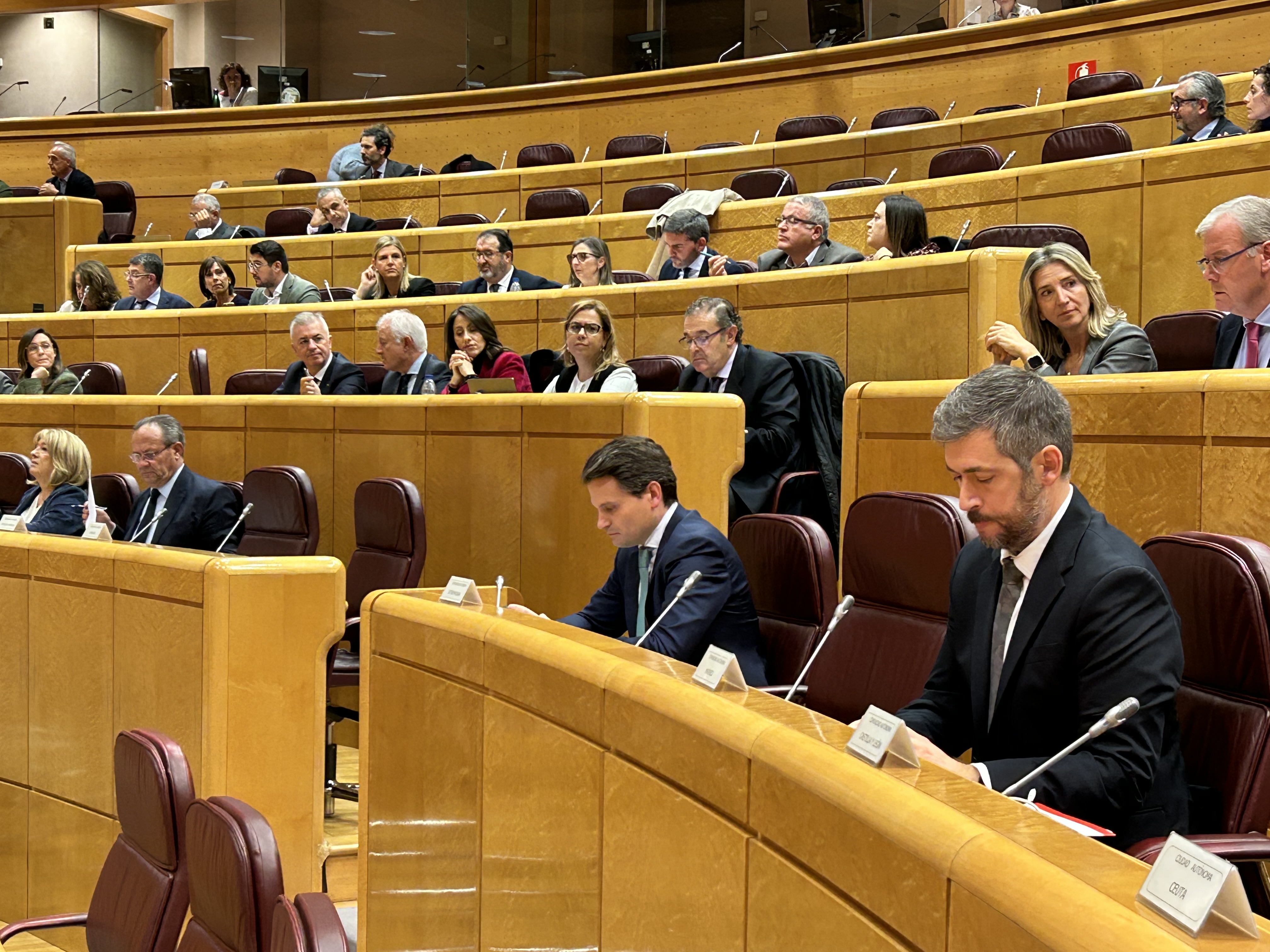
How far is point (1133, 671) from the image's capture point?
1076 mm

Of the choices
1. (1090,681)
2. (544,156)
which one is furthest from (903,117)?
(1090,681)

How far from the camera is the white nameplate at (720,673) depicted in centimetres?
113

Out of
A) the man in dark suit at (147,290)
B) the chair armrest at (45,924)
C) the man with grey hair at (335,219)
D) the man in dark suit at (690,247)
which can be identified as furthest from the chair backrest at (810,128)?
the chair armrest at (45,924)

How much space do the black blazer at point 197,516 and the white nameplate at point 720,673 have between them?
199 cm

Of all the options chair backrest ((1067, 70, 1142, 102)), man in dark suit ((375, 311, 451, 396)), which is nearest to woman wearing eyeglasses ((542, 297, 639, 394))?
man in dark suit ((375, 311, 451, 396))

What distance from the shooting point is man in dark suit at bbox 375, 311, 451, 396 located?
127 inches

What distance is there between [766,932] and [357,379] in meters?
2.62

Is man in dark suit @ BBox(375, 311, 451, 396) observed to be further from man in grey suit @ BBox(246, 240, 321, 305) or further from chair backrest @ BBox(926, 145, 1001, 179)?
chair backrest @ BBox(926, 145, 1001, 179)

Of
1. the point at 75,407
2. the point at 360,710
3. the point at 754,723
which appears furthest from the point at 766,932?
the point at 75,407

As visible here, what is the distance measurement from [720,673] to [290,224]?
5.11 m

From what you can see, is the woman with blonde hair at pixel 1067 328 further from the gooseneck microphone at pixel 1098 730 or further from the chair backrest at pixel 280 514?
the chair backrest at pixel 280 514

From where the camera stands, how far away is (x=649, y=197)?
5125 millimetres

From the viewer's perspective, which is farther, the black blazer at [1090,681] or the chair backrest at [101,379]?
the chair backrest at [101,379]

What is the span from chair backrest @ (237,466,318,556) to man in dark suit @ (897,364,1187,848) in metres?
1.81
